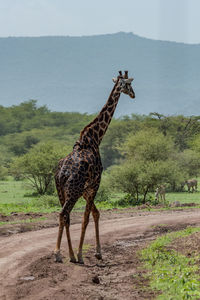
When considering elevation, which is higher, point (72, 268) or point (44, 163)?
point (44, 163)

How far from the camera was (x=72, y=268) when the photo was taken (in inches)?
395

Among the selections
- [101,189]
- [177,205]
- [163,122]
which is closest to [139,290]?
[177,205]

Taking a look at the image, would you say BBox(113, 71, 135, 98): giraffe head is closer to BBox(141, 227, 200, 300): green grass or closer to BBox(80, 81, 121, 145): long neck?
BBox(80, 81, 121, 145): long neck

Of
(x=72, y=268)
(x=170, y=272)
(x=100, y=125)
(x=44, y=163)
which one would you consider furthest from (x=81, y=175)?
(x=44, y=163)

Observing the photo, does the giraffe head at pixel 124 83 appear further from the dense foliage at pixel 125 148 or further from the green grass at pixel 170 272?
the dense foliage at pixel 125 148

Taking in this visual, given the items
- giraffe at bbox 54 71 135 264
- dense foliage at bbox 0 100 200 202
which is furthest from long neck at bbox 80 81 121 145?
dense foliage at bbox 0 100 200 202

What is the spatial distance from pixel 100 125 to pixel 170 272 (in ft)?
12.7

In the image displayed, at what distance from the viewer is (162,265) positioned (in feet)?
33.6

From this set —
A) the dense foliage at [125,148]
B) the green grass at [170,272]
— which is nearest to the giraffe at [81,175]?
the green grass at [170,272]

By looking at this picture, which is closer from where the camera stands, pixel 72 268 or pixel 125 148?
pixel 72 268

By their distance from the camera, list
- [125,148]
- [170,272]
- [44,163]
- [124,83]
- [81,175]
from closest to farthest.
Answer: [170,272] < [81,175] < [124,83] < [44,163] < [125,148]

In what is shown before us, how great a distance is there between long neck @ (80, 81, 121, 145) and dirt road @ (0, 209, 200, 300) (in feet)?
8.26

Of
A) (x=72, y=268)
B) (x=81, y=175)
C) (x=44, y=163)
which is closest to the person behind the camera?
(x=72, y=268)

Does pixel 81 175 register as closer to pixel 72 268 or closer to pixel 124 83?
pixel 72 268
